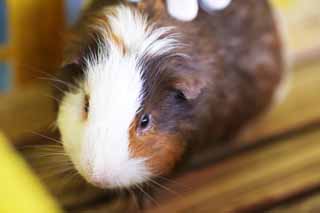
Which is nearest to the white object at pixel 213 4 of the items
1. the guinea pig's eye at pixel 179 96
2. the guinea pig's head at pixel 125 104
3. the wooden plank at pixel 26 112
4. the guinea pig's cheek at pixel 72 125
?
the guinea pig's head at pixel 125 104

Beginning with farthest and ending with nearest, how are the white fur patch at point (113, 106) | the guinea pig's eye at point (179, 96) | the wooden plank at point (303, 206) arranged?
the wooden plank at point (303, 206), the guinea pig's eye at point (179, 96), the white fur patch at point (113, 106)

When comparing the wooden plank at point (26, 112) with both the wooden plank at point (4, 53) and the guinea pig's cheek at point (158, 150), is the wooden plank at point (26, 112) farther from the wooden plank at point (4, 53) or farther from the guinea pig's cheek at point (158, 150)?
the guinea pig's cheek at point (158, 150)

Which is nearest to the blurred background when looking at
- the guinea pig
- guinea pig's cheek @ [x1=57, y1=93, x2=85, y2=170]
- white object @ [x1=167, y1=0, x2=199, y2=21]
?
the guinea pig

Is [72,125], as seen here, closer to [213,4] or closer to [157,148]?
[157,148]

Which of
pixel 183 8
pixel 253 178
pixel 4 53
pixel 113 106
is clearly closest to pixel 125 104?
pixel 113 106

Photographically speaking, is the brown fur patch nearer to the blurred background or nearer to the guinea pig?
the guinea pig

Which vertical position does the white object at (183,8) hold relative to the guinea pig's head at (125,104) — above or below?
above
